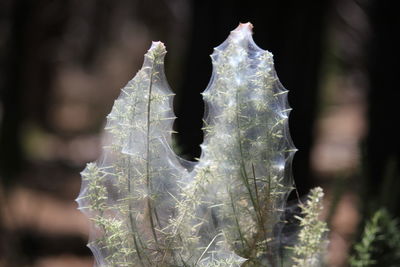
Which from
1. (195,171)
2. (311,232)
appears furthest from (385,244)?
(195,171)

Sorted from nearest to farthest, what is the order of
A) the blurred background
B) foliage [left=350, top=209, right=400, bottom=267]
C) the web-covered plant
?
the web-covered plant, foliage [left=350, top=209, right=400, bottom=267], the blurred background

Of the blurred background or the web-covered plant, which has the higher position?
the blurred background

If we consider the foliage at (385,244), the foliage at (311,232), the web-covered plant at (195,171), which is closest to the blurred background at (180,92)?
the foliage at (385,244)

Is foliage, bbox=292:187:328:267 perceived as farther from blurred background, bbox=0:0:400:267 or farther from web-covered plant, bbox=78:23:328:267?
blurred background, bbox=0:0:400:267

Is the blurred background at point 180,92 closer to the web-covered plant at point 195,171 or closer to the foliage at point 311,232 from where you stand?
the foliage at point 311,232

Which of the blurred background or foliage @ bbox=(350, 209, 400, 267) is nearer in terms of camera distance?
foliage @ bbox=(350, 209, 400, 267)

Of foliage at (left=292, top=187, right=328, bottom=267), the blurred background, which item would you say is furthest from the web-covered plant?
the blurred background
